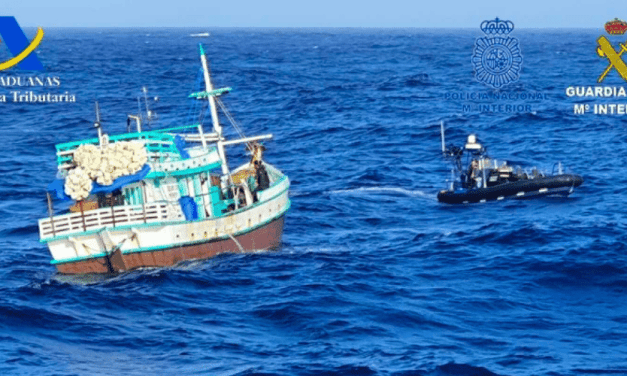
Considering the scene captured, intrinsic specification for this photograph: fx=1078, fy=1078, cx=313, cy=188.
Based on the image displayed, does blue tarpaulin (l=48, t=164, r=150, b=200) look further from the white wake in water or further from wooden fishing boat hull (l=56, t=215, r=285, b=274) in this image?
the white wake in water

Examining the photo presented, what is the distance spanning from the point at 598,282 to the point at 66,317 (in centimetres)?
1861

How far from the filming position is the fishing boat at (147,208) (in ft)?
130

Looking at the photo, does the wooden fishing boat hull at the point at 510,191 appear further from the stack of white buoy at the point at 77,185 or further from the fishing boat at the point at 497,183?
the stack of white buoy at the point at 77,185

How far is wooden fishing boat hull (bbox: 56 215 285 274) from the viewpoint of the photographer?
3984cm

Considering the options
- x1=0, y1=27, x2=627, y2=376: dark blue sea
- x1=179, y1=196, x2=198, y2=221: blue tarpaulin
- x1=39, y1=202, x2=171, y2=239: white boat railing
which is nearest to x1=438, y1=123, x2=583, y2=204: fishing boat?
x1=0, y1=27, x2=627, y2=376: dark blue sea

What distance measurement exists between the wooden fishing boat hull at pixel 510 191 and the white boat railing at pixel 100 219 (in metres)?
18.0

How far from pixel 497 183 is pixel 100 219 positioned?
22422 mm

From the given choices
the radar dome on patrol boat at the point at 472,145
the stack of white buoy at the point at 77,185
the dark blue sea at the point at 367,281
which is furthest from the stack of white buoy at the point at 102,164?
the radar dome on patrol boat at the point at 472,145

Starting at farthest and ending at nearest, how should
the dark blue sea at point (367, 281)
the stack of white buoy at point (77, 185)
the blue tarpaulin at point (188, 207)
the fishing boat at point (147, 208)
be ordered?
1. the blue tarpaulin at point (188, 207)
2. the stack of white buoy at point (77, 185)
3. the fishing boat at point (147, 208)
4. the dark blue sea at point (367, 281)

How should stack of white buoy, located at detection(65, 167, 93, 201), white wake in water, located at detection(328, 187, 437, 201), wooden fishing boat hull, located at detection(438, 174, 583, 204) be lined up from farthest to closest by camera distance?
white wake in water, located at detection(328, 187, 437, 201) < wooden fishing boat hull, located at detection(438, 174, 583, 204) < stack of white buoy, located at detection(65, 167, 93, 201)

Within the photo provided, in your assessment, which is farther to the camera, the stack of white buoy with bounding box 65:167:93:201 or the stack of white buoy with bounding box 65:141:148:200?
the stack of white buoy with bounding box 65:141:148:200

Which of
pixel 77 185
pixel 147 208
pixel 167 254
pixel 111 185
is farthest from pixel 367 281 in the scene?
pixel 77 185

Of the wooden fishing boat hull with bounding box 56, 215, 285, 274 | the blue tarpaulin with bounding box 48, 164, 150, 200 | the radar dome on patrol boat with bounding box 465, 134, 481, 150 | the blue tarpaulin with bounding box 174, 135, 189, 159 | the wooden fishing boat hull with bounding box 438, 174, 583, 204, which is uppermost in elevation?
the blue tarpaulin with bounding box 174, 135, 189, 159

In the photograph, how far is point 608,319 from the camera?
1332 inches
